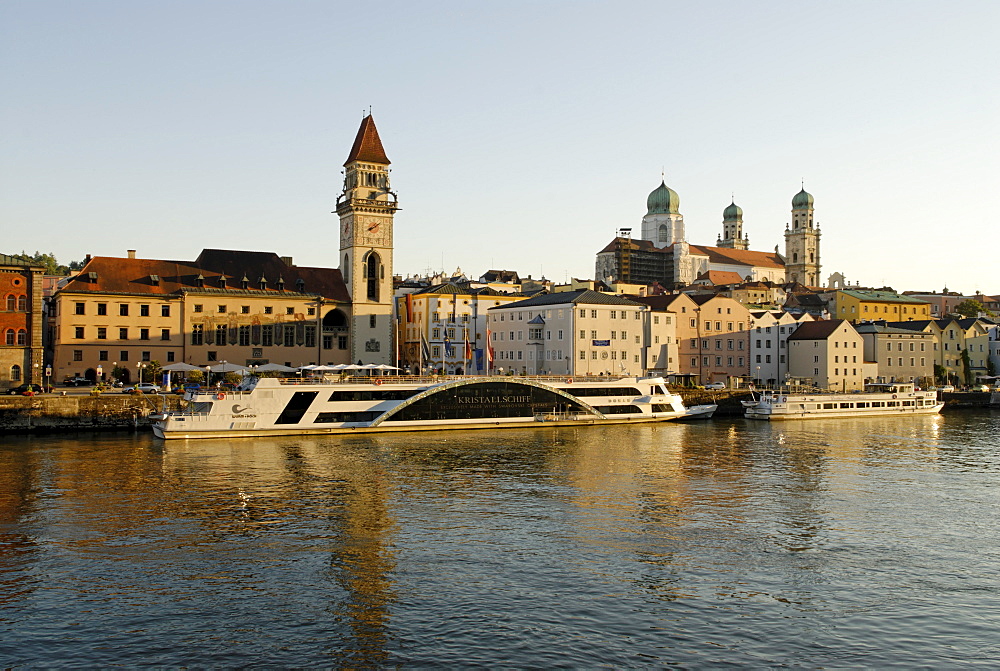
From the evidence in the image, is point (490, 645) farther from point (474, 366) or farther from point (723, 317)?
point (723, 317)

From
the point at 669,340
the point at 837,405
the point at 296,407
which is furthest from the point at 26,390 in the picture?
the point at 837,405

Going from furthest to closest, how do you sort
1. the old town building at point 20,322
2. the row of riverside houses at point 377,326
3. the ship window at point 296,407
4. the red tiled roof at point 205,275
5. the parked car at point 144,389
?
the red tiled roof at point 205,275 → the row of riverside houses at point 377,326 → the old town building at point 20,322 → the parked car at point 144,389 → the ship window at point 296,407

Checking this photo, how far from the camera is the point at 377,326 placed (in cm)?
11162

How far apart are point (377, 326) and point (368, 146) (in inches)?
847

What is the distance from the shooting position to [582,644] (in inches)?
988

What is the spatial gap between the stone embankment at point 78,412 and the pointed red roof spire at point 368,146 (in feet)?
141

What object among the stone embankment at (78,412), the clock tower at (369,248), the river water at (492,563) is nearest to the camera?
the river water at (492,563)

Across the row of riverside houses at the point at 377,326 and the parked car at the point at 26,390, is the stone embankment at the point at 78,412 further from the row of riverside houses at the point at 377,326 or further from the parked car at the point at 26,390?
the row of riverside houses at the point at 377,326

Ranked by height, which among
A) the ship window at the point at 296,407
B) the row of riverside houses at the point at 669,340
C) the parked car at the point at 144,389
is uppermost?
the row of riverside houses at the point at 669,340

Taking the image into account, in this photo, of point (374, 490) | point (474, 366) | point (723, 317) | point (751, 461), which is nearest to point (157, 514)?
point (374, 490)

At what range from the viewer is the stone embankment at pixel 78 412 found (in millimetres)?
72750

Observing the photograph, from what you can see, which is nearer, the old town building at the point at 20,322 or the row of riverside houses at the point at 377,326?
the old town building at the point at 20,322

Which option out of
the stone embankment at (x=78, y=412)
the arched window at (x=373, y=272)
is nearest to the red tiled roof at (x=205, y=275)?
the arched window at (x=373, y=272)

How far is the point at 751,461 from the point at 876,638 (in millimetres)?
35183
